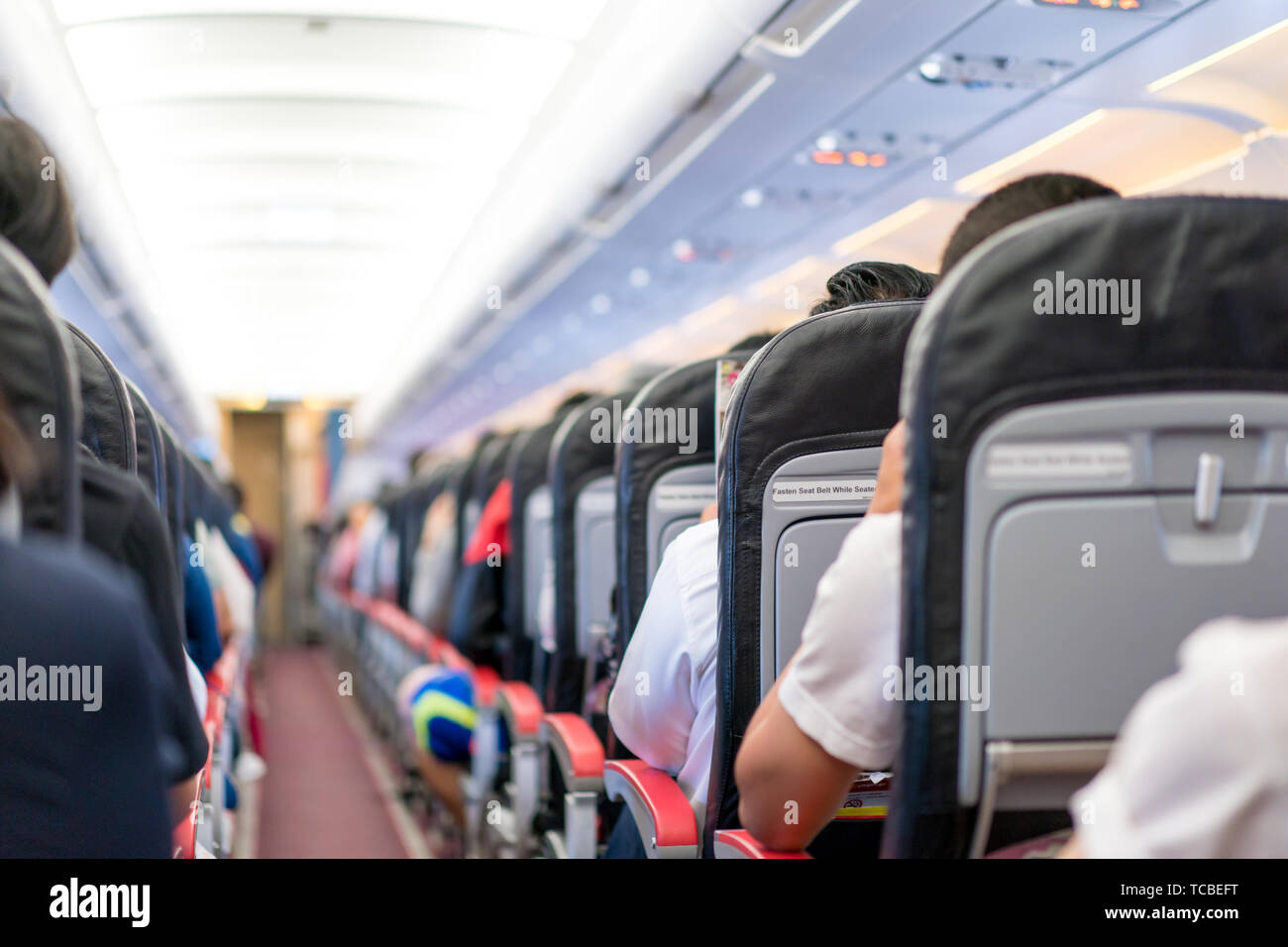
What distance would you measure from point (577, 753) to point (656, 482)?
0.70m

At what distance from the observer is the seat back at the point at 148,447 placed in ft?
5.65

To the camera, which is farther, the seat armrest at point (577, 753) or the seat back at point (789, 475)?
the seat armrest at point (577, 753)

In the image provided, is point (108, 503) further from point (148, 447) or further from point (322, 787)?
point (322, 787)

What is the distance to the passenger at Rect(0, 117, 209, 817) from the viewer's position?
138 centimetres

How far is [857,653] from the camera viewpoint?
4.73 feet

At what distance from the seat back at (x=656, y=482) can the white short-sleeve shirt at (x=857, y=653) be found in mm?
1041

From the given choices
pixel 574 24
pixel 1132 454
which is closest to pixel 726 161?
pixel 574 24

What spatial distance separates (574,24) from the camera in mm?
4133

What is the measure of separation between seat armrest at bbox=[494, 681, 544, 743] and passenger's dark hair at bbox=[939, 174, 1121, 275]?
212cm

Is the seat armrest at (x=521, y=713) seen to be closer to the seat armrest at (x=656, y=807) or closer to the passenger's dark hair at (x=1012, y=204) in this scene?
the seat armrest at (x=656, y=807)

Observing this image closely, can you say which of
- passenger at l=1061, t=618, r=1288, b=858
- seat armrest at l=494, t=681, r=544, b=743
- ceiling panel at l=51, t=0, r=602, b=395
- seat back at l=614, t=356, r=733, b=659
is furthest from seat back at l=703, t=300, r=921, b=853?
ceiling panel at l=51, t=0, r=602, b=395

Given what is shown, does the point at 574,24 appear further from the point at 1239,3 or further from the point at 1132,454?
the point at 1132,454

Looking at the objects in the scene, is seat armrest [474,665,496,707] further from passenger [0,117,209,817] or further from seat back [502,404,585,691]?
passenger [0,117,209,817]

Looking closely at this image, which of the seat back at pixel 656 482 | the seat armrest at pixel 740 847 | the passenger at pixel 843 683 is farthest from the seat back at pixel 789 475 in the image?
the seat back at pixel 656 482
